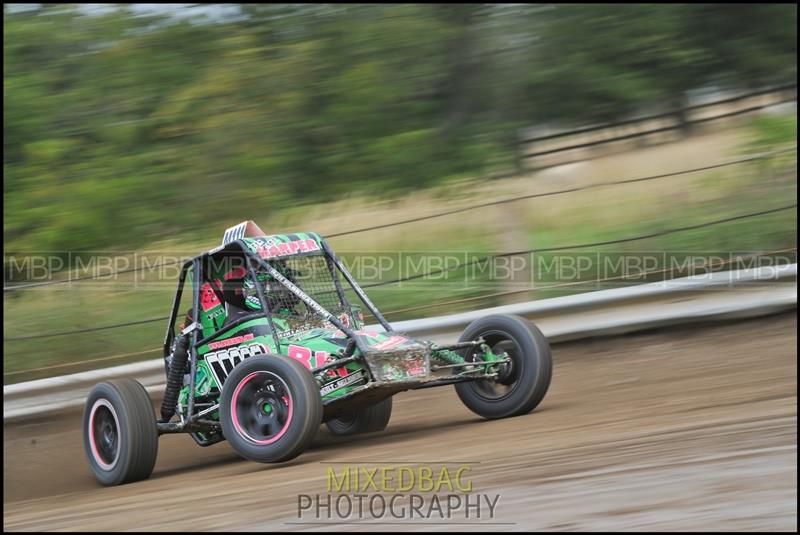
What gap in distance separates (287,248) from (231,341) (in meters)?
0.72

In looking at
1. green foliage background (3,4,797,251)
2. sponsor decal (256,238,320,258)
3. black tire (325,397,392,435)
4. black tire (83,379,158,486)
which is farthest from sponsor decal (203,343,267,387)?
green foliage background (3,4,797,251)

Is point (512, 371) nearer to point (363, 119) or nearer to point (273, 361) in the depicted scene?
point (273, 361)

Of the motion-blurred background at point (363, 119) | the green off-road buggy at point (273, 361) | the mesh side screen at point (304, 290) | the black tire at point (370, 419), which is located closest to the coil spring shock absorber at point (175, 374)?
the green off-road buggy at point (273, 361)

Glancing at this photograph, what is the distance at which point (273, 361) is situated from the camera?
565 centimetres

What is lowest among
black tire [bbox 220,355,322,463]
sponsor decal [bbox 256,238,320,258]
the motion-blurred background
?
black tire [bbox 220,355,322,463]

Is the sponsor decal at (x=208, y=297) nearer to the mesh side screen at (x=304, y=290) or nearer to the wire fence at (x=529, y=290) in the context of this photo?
the mesh side screen at (x=304, y=290)

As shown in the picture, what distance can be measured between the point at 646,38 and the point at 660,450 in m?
7.35

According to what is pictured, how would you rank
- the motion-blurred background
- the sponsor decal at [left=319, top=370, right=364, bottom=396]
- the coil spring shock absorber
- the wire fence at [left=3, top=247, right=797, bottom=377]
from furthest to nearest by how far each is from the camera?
the motion-blurred background < the wire fence at [left=3, top=247, right=797, bottom=377] < the coil spring shock absorber < the sponsor decal at [left=319, top=370, right=364, bottom=396]

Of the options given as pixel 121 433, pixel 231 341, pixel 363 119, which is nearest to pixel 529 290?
pixel 231 341

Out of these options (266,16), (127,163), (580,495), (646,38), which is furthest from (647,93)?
(580,495)

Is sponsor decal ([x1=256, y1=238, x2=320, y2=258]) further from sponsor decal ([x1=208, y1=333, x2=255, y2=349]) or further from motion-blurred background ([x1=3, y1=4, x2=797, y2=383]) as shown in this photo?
motion-blurred background ([x1=3, y1=4, x2=797, y2=383])

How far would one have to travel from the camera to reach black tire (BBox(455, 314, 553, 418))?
6.34m

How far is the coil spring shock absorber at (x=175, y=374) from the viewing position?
261 inches

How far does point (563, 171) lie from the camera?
10914 mm
